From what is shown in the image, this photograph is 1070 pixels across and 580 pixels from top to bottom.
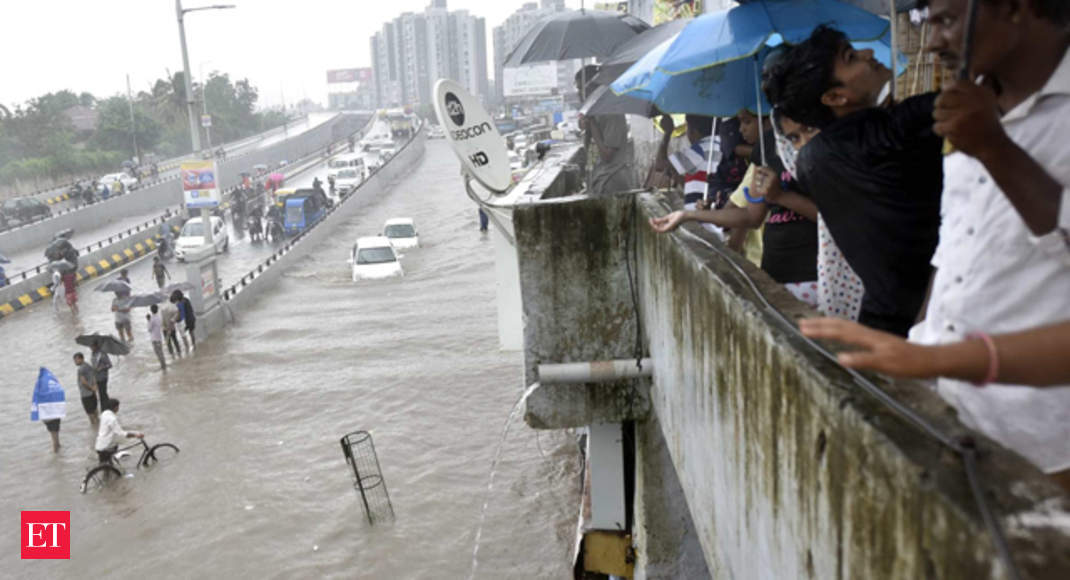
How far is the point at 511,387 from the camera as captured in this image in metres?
16.1

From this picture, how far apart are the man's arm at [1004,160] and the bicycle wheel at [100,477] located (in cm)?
1281

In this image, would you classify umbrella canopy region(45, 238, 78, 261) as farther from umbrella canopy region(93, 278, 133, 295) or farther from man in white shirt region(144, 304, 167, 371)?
man in white shirt region(144, 304, 167, 371)

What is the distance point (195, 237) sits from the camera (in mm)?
29141

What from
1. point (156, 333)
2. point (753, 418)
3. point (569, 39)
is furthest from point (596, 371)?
point (156, 333)

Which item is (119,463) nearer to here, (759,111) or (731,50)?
(731,50)

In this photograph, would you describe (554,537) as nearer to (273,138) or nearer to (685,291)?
(685,291)

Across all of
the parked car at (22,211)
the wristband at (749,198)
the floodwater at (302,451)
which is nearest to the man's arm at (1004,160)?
the wristband at (749,198)

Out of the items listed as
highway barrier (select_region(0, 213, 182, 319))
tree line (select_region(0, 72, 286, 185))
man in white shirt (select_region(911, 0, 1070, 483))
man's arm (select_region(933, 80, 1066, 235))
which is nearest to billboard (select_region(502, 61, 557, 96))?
tree line (select_region(0, 72, 286, 185))

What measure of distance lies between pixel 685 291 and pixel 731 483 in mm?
1132

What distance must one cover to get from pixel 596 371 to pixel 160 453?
383 inches

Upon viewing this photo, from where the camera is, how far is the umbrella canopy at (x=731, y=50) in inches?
201

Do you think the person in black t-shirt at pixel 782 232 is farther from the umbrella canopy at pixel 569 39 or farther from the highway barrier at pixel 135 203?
the highway barrier at pixel 135 203

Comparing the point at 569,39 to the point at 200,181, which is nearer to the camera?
the point at 569,39

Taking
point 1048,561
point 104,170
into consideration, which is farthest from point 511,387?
point 104,170
